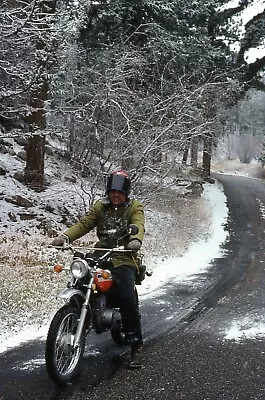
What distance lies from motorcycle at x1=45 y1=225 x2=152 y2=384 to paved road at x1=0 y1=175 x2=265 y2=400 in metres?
0.20

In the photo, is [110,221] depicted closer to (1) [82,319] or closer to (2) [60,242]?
(2) [60,242]

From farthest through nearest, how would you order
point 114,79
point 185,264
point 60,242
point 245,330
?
point 114,79
point 185,264
point 245,330
point 60,242

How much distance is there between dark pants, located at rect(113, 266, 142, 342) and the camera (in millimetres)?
5363

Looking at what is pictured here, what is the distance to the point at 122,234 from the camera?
5652 mm

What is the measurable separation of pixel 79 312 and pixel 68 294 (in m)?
0.29

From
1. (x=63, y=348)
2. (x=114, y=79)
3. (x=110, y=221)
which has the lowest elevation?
(x=63, y=348)

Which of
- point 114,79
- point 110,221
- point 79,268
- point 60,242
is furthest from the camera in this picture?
point 114,79

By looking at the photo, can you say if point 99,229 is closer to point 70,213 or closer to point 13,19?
point 13,19

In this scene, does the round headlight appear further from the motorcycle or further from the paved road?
the paved road

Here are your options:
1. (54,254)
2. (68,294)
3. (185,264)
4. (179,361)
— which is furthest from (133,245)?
(185,264)

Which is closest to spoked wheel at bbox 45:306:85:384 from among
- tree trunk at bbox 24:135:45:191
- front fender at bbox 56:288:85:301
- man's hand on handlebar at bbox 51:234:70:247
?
front fender at bbox 56:288:85:301

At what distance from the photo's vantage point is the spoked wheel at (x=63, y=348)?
4.63m

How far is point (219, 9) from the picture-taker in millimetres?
26156

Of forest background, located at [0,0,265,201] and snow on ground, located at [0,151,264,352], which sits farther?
forest background, located at [0,0,265,201]
